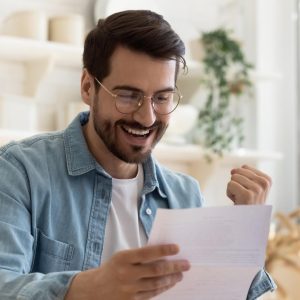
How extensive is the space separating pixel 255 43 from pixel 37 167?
2.00 meters

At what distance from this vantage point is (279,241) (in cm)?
291

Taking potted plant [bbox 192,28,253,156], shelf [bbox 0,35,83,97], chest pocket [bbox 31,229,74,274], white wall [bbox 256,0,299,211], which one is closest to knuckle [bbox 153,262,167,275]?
chest pocket [bbox 31,229,74,274]

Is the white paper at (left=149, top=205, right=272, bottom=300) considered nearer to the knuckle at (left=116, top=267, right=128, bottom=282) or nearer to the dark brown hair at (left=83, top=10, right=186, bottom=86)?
the knuckle at (left=116, top=267, right=128, bottom=282)

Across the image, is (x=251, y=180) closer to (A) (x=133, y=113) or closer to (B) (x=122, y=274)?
(A) (x=133, y=113)

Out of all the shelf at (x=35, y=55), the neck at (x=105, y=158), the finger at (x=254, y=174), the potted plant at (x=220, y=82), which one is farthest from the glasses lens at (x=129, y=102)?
the potted plant at (x=220, y=82)

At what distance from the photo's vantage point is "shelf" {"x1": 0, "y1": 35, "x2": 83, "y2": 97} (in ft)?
7.74

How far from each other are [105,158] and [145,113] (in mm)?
164

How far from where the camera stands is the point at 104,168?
1.57 m

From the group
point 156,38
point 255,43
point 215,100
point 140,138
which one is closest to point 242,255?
point 140,138

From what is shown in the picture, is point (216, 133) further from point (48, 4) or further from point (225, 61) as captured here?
point (48, 4)

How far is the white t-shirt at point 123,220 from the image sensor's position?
1.50m

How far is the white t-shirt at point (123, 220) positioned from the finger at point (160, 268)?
1.31ft

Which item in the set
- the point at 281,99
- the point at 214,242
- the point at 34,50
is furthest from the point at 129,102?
the point at 281,99

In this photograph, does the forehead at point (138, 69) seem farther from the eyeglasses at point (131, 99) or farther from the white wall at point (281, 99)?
the white wall at point (281, 99)
